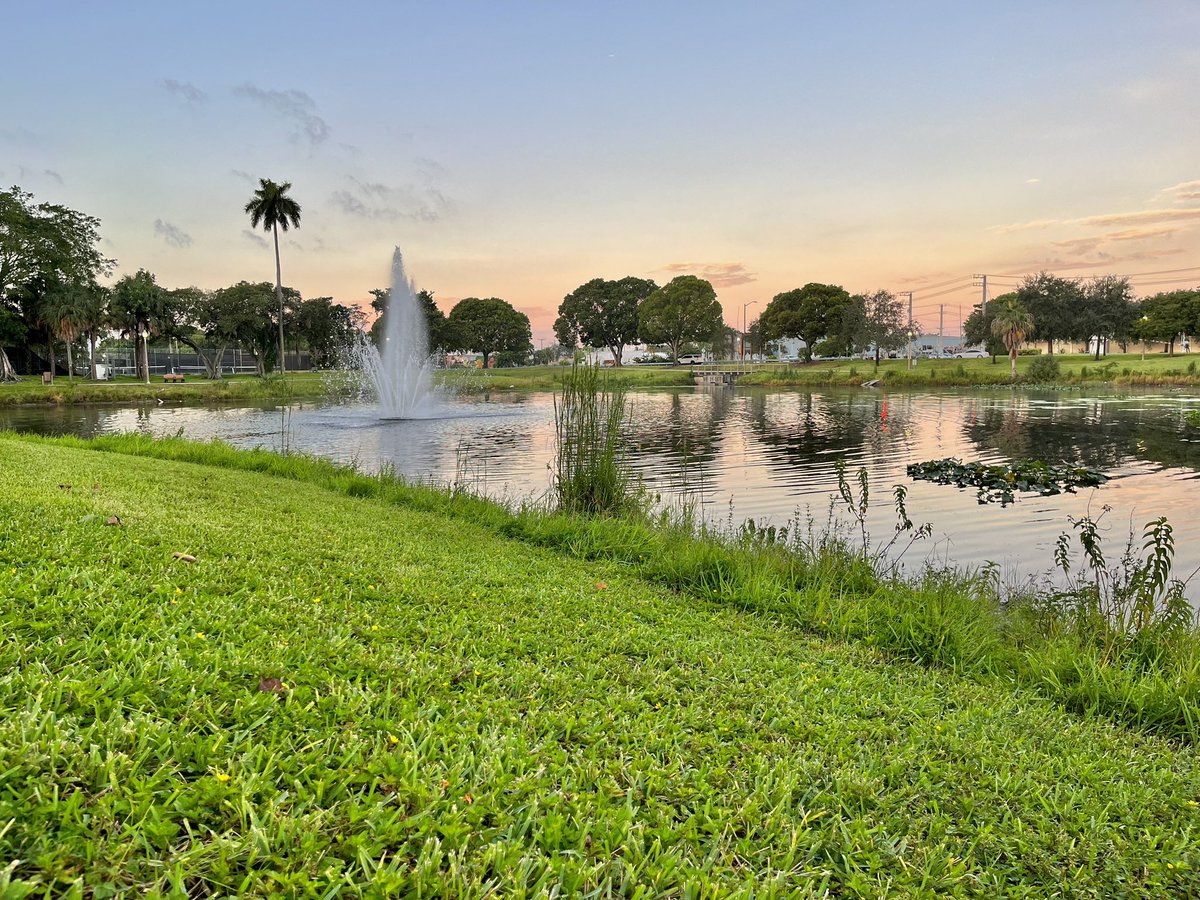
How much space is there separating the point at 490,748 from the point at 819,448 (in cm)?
2023

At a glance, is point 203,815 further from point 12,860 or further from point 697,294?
point 697,294

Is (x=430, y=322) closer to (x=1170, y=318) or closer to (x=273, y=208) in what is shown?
(x=273, y=208)

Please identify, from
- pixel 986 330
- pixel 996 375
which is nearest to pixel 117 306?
pixel 996 375

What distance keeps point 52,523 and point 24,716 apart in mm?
3013

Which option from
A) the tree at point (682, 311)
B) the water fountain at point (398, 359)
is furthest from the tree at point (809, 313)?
the water fountain at point (398, 359)

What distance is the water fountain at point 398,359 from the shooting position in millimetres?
32438

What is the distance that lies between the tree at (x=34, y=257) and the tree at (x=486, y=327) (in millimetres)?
41942

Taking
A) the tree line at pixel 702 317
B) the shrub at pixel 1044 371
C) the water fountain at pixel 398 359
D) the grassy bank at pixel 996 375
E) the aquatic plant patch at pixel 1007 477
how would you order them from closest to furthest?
the aquatic plant patch at pixel 1007 477 < the water fountain at pixel 398 359 < the grassy bank at pixel 996 375 < the shrub at pixel 1044 371 < the tree line at pixel 702 317

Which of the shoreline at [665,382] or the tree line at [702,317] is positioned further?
the tree line at [702,317]

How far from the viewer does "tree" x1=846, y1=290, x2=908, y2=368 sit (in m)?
74.9

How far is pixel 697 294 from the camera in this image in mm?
89875

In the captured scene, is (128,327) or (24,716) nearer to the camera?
(24,716)

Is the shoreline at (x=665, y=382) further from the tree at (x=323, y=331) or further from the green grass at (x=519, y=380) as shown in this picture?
the tree at (x=323, y=331)

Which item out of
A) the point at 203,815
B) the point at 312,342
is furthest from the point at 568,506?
the point at 312,342
